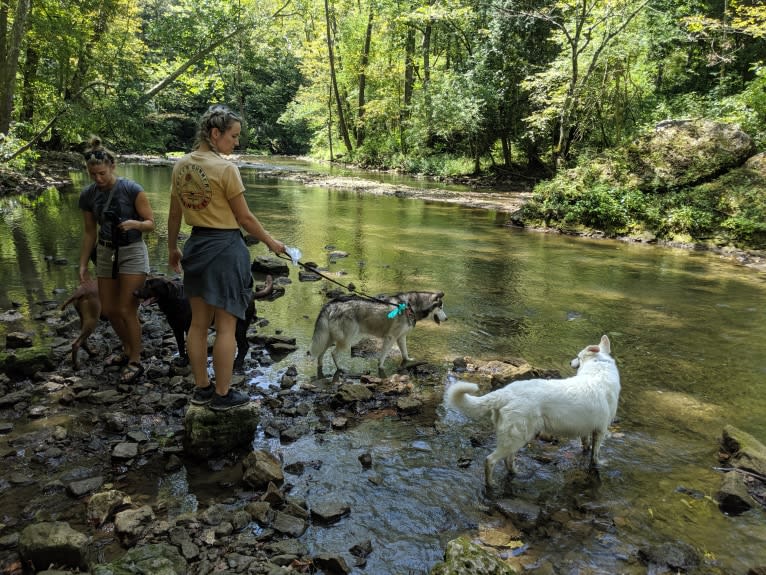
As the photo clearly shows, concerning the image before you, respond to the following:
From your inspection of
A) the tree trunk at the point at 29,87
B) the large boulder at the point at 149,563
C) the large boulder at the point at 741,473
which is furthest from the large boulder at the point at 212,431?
the tree trunk at the point at 29,87

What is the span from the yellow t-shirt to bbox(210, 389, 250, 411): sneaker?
4.85ft

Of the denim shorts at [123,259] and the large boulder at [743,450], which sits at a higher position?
the denim shorts at [123,259]

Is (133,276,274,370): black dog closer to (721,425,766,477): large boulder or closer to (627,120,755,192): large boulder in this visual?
(721,425,766,477): large boulder

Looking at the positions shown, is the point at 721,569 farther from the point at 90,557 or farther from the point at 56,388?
the point at 56,388

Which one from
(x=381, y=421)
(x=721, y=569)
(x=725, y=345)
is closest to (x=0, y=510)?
(x=381, y=421)

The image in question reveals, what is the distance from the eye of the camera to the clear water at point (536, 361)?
12.3ft

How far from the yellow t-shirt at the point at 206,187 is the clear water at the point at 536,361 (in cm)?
215

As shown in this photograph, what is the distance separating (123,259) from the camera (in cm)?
569

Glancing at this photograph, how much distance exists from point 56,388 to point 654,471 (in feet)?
19.7

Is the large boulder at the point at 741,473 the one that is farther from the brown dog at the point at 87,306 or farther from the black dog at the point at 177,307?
the brown dog at the point at 87,306

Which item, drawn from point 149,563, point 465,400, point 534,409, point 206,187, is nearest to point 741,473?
point 534,409

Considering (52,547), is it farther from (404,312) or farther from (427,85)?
(427,85)

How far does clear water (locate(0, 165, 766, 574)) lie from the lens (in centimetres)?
374

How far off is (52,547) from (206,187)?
8.41 ft
